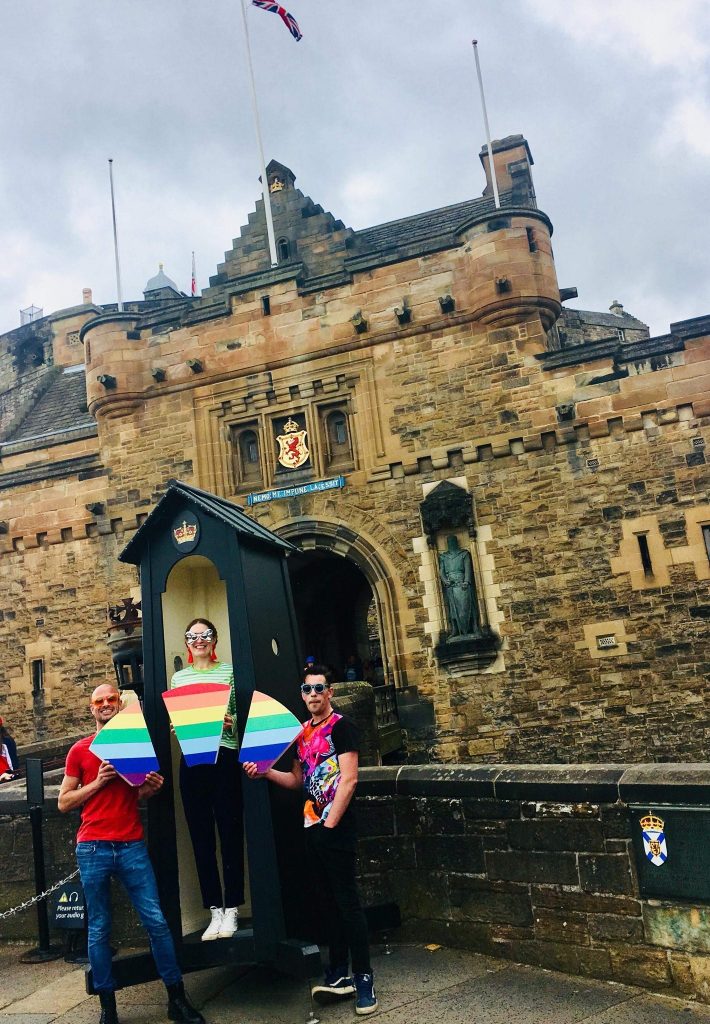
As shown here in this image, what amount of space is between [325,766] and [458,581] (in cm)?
896

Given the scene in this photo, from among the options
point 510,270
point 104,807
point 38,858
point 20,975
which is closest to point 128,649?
point 38,858

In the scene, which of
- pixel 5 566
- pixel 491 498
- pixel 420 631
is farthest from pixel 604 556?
pixel 5 566

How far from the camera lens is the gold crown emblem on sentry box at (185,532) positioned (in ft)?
15.6

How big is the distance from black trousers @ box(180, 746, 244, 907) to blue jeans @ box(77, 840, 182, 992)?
0.33 m

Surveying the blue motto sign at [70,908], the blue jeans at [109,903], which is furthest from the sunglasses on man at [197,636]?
the blue motto sign at [70,908]

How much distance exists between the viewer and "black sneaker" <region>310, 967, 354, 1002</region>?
3992mm

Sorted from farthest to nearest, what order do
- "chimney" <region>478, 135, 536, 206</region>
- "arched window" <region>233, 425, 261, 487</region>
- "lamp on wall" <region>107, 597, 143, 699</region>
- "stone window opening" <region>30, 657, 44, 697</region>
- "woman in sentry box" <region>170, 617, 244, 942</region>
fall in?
"chimney" <region>478, 135, 536, 206</region>
"stone window opening" <region>30, 657, 44, 697</region>
"arched window" <region>233, 425, 261, 487</region>
"lamp on wall" <region>107, 597, 143, 699</region>
"woman in sentry box" <region>170, 617, 244, 942</region>

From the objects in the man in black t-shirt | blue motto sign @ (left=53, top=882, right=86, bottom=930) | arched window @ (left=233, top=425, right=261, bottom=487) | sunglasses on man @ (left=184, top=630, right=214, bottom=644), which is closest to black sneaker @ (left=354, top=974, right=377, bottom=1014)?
the man in black t-shirt

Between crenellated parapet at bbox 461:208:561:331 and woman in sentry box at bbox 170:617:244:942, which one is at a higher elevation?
crenellated parapet at bbox 461:208:561:331

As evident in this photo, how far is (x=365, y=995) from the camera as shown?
12.8ft

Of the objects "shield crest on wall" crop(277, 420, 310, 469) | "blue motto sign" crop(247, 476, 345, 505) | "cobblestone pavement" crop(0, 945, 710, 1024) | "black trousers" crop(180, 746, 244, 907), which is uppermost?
"shield crest on wall" crop(277, 420, 310, 469)

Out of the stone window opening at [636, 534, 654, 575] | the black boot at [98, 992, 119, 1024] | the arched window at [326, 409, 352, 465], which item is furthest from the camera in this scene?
the arched window at [326, 409, 352, 465]

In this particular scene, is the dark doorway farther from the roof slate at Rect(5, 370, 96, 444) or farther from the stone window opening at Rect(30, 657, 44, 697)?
the roof slate at Rect(5, 370, 96, 444)

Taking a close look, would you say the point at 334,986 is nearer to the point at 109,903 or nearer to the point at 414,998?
the point at 414,998
